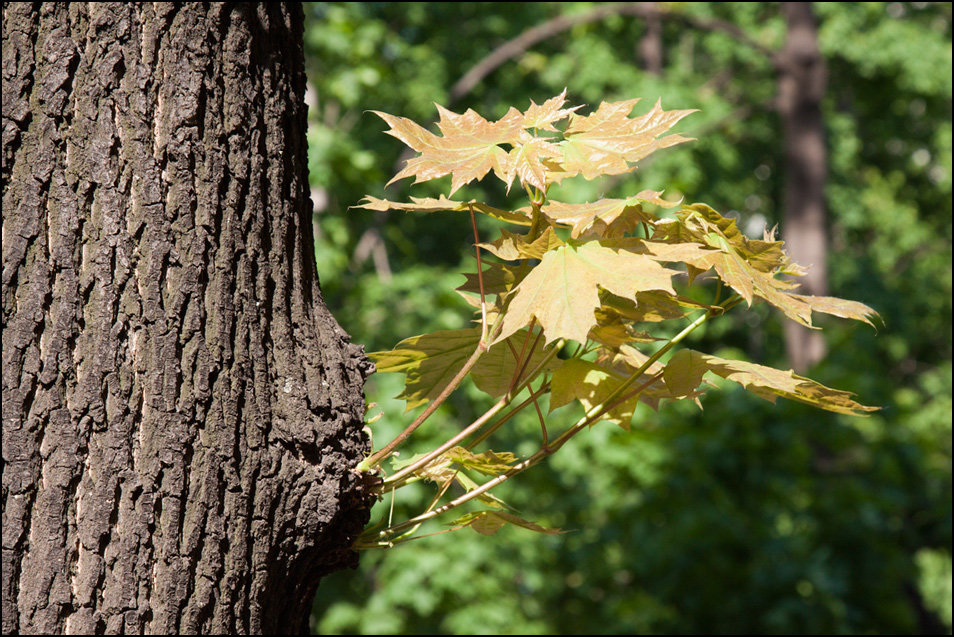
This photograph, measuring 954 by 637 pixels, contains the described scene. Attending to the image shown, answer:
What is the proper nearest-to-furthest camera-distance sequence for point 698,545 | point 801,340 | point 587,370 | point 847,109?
point 587,370 → point 698,545 → point 801,340 → point 847,109

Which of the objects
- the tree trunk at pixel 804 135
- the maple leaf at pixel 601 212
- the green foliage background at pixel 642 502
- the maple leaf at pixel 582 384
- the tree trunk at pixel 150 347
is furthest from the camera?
the tree trunk at pixel 804 135

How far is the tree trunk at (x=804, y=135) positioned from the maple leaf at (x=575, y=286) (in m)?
4.38

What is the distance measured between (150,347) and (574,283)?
0.41m

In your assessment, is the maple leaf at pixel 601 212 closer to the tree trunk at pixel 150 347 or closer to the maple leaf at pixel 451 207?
the maple leaf at pixel 451 207

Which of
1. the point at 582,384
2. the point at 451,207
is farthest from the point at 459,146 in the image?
the point at 582,384

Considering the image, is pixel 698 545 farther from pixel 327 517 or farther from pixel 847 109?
pixel 847 109

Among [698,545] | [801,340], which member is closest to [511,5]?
[801,340]

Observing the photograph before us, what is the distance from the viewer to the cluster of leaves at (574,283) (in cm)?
83

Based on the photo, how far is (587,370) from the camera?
39.2 inches

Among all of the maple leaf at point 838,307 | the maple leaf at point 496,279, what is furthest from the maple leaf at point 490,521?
the maple leaf at point 838,307

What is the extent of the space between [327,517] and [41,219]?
1.29 ft

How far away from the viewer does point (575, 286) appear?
819 millimetres

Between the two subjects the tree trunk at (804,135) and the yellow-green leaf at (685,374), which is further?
the tree trunk at (804,135)

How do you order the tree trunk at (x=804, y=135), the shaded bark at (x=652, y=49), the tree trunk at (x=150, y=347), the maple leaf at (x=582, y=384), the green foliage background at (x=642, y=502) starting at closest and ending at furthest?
the tree trunk at (x=150, y=347), the maple leaf at (x=582, y=384), the green foliage background at (x=642, y=502), the tree trunk at (x=804, y=135), the shaded bark at (x=652, y=49)
